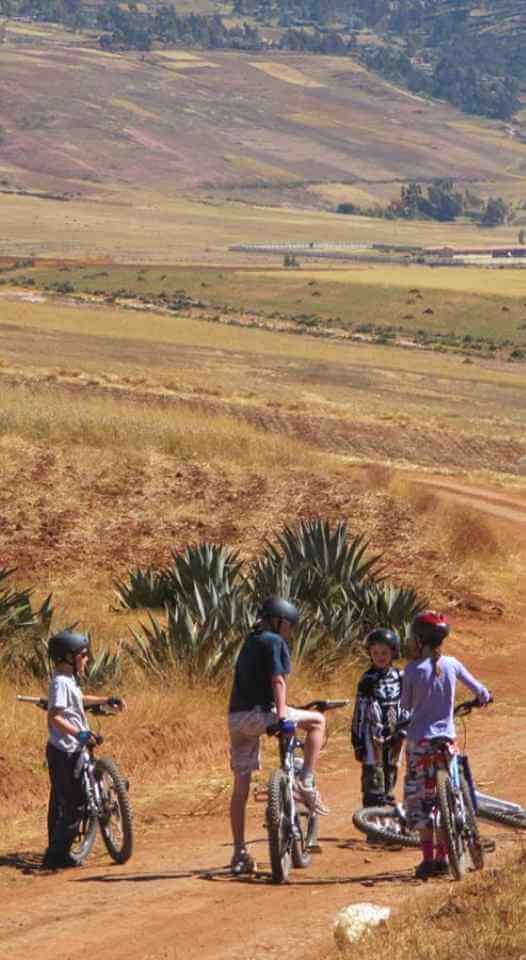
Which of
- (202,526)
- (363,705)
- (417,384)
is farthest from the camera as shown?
(417,384)

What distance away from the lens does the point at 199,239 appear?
188 metres

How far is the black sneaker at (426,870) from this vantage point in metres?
9.77

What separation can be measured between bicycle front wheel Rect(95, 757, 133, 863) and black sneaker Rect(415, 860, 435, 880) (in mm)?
1763

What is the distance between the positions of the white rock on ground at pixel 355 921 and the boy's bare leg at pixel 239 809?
1476 mm

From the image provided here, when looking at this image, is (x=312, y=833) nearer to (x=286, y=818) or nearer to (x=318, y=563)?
(x=286, y=818)

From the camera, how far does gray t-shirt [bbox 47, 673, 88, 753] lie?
10.5 metres

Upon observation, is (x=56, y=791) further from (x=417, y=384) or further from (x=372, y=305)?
(x=372, y=305)

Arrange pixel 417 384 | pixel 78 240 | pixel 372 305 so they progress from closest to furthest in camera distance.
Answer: pixel 417 384 < pixel 372 305 < pixel 78 240

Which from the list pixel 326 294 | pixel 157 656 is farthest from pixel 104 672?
pixel 326 294

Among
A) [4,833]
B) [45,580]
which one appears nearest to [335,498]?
[45,580]

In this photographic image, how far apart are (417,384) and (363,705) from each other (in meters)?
50.4

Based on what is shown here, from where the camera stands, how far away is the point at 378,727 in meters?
11.3

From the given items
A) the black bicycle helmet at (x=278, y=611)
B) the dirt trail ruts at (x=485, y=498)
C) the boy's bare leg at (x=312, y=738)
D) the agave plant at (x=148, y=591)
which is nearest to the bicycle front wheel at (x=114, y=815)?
the boy's bare leg at (x=312, y=738)

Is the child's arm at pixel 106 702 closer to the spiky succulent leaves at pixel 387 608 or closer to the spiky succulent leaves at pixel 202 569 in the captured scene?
the spiky succulent leaves at pixel 202 569
